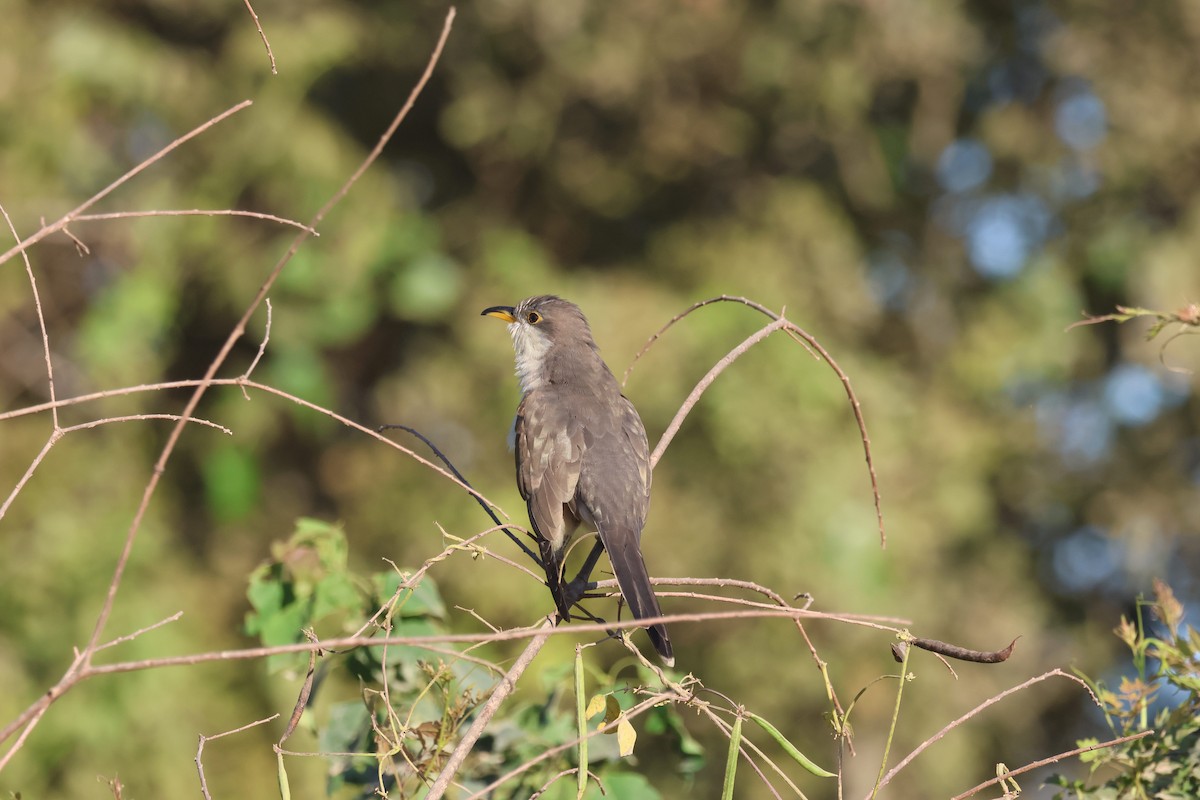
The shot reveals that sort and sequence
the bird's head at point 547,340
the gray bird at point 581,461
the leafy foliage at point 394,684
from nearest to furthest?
the leafy foliage at point 394,684, the gray bird at point 581,461, the bird's head at point 547,340

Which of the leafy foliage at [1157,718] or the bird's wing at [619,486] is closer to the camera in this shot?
the leafy foliage at [1157,718]

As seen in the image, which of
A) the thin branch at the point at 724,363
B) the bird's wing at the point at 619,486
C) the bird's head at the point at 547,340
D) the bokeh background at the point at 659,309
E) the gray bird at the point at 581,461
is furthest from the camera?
the bokeh background at the point at 659,309

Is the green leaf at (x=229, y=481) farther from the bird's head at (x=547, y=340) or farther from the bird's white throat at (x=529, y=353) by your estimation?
the bird's white throat at (x=529, y=353)

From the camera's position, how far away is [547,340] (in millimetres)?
4891

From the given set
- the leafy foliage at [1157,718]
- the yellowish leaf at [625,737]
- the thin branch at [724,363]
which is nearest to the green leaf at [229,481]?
the thin branch at [724,363]

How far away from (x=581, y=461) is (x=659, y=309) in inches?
215

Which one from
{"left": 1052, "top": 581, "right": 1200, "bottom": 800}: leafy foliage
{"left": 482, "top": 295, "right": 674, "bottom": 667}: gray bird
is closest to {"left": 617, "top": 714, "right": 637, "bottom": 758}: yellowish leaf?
{"left": 482, "top": 295, "right": 674, "bottom": 667}: gray bird

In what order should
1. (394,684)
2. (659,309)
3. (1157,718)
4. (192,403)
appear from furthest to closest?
1. (659,309)
2. (394,684)
3. (1157,718)
4. (192,403)

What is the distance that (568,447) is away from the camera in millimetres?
4105

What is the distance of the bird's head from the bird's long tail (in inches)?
43.3

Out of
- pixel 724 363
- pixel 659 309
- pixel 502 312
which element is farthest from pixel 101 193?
pixel 659 309

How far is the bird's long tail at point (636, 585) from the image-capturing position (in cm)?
288

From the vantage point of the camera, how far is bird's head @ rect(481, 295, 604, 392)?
4691 mm

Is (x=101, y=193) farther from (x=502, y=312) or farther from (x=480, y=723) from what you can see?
(x=502, y=312)
